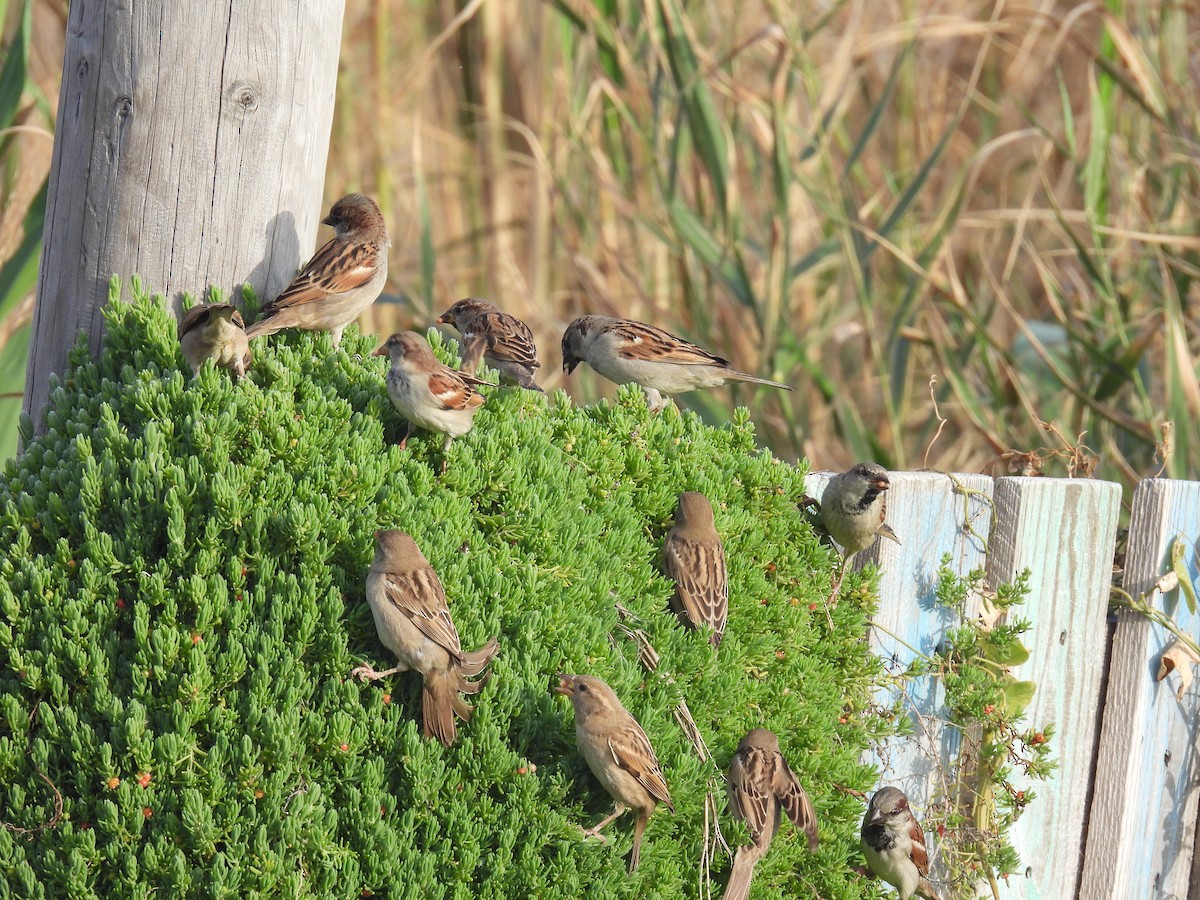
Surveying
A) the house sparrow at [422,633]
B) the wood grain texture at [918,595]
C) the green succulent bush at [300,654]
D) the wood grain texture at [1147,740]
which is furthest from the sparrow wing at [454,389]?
the wood grain texture at [1147,740]

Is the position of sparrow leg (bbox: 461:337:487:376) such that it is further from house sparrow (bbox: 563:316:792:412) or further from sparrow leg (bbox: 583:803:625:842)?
sparrow leg (bbox: 583:803:625:842)

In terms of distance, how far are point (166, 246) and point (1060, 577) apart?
10.7 ft

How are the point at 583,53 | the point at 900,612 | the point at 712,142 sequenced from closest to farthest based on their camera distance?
the point at 900,612 → the point at 712,142 → the point at 583,53

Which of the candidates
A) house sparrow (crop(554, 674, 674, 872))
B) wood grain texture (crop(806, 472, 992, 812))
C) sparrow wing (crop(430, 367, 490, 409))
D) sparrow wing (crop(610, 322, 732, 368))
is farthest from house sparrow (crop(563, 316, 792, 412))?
house sparrow (crop(554, 674, 674, 872))

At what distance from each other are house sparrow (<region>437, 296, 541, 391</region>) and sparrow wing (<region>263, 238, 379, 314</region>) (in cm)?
52

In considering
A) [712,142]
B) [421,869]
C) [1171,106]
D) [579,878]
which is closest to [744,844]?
[579,878]

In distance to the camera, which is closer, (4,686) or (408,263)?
(4,686)

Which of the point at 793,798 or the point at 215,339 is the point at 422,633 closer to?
the point at 215,339

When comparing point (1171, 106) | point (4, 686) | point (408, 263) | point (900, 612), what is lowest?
point (4, 686)

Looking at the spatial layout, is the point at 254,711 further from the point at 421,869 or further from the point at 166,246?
the point at 166,246

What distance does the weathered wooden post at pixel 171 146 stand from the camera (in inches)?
153

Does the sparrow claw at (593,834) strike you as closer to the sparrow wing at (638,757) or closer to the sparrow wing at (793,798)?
the sparrow wing at (638,757)

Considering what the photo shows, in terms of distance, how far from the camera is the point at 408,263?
9023 mm

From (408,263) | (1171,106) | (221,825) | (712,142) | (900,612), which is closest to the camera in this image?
(221,825)
